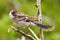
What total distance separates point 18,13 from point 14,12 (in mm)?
185

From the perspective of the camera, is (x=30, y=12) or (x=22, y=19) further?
(x=30, y=12)

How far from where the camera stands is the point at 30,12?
4.44 m

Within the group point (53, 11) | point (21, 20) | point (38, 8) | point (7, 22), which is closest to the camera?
point (38, 8)

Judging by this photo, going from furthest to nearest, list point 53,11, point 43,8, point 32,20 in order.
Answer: point 53,11
point 43,8
point 32,20

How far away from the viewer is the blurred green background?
14.8ft

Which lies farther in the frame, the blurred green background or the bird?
the blurred green background

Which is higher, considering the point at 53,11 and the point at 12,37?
the point at 53,11

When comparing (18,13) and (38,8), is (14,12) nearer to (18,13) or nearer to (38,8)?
(18,13)

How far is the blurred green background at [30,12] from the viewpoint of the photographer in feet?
14.8

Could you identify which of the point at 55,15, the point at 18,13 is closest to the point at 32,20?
the point at 18,13

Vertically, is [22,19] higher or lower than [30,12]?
lower

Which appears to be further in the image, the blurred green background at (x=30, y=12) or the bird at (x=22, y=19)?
the blurred green background at (x=30, y=12)

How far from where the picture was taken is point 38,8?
8.76 ft

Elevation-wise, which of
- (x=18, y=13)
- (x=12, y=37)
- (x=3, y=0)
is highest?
(x=3, y=0)
